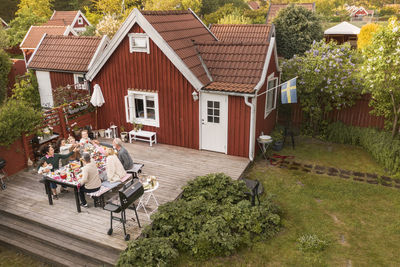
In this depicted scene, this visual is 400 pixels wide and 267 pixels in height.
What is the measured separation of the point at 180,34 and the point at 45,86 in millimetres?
8518

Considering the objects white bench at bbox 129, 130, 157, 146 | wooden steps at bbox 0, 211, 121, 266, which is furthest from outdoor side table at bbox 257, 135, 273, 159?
wooden steps at bbox 0, 211, 121, 266

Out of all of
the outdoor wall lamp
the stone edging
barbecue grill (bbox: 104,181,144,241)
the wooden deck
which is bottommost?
the stone edging

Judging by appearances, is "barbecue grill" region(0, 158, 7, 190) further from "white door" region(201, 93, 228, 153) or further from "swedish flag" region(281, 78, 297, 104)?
"swedish flag" region(281, 78, 297, 104)

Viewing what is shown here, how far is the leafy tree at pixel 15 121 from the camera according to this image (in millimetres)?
9797

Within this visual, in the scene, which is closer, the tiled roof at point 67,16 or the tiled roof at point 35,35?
the tiled roof at point 35,35

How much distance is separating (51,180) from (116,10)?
3831 centimetres

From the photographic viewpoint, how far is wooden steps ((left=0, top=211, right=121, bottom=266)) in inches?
291

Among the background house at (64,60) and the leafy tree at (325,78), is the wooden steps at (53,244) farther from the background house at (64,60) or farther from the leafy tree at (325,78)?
the leafy tree at (325,78)

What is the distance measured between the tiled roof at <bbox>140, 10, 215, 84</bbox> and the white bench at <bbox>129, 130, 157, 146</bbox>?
10.6 ft

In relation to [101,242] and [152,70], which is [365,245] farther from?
[152,70]

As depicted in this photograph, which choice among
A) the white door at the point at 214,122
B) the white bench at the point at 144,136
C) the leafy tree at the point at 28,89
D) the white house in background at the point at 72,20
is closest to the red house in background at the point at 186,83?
the white door at the point at 214,122

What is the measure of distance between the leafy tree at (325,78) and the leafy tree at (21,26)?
37469 millimetres

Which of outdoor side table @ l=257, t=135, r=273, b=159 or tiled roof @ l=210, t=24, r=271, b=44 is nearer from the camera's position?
outdoor side table @ l=257, t=135, r=273, b=159

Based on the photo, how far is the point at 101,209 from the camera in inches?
344
